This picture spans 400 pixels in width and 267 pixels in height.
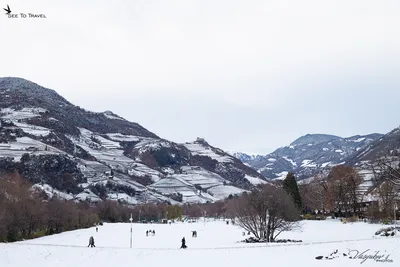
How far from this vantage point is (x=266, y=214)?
188 ft

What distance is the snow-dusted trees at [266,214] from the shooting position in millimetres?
56656

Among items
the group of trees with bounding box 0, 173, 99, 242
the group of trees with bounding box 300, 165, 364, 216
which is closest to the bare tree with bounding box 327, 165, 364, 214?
the group of trees with bounding box 300, 165, 364, 216

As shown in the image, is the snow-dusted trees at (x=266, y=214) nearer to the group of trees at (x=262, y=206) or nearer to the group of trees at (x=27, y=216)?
the group of trees at (x=262, y=206)

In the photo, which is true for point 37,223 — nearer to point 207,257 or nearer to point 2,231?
point 2,231

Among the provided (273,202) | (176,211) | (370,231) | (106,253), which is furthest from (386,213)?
(176,211)

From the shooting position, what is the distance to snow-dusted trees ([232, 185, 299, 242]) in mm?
56656

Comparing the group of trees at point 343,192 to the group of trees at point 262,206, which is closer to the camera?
the group of trees at point 262,206

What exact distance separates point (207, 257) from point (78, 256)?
11193 mm

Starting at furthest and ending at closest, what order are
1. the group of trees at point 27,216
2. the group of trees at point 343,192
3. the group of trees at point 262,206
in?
the group of trees at point 343,192, the group of trees at point 27,216, the group of trees at point 262,206

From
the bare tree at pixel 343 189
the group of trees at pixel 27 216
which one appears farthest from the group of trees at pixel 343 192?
the group of trees at pixel 27 216

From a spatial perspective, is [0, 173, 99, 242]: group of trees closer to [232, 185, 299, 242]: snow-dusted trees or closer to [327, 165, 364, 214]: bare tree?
[232, 185, 299, 242]: snow-dusted trees

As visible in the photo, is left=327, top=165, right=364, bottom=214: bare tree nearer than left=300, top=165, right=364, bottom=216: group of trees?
Yes

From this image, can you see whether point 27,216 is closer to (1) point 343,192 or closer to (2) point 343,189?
(1) point 343,192

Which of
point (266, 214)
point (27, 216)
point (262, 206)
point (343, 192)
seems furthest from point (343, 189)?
point (27, 216)
